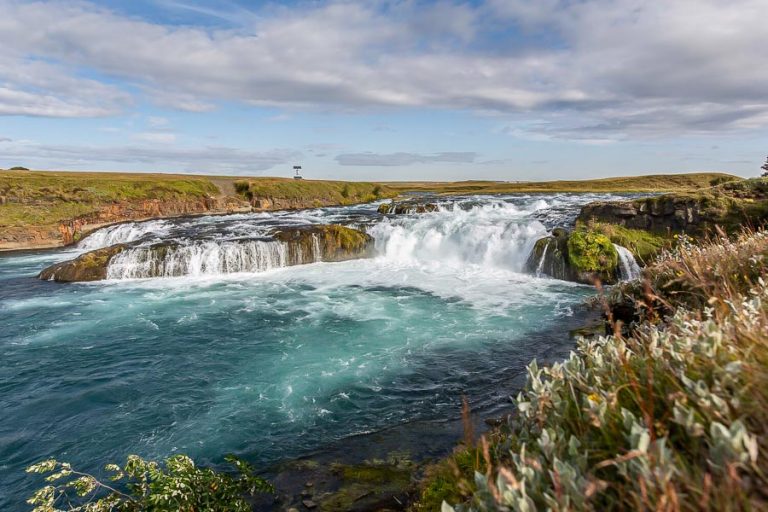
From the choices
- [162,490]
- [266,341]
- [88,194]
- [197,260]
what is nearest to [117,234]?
[88,194]

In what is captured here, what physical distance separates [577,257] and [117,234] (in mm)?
38022

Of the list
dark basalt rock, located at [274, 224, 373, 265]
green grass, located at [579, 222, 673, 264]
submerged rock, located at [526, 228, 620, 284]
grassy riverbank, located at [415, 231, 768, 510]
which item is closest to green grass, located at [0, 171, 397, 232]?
dark basalt rock, located at [274, 224, 373, 265]

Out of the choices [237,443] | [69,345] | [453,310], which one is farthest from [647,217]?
[69,345]

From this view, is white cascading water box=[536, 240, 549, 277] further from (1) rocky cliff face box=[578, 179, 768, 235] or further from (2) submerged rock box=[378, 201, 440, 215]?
(2) submerged rock box=[378, 201, 440, 215]

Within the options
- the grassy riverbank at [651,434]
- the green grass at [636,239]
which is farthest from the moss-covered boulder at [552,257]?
the grassy riverbank at [651,434]

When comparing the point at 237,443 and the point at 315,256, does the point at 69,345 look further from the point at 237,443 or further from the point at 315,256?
the point at 315,256

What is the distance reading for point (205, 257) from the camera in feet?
91.2

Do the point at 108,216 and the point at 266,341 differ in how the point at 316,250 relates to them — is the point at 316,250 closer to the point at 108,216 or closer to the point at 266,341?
the point at 266,341

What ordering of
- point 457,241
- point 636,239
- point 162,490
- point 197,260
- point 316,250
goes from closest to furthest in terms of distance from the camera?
point 162,490 < point 636,239 < point 197,260 < point 316,250 < point 457,241

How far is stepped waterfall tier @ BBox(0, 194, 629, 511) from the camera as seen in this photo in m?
10.0

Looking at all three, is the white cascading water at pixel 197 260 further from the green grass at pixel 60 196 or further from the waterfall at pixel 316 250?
the green grass at pixel 60 196

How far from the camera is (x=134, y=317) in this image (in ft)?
62.3

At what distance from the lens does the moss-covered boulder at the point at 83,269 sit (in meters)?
26.0

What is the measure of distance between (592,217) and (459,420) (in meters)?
22.2
